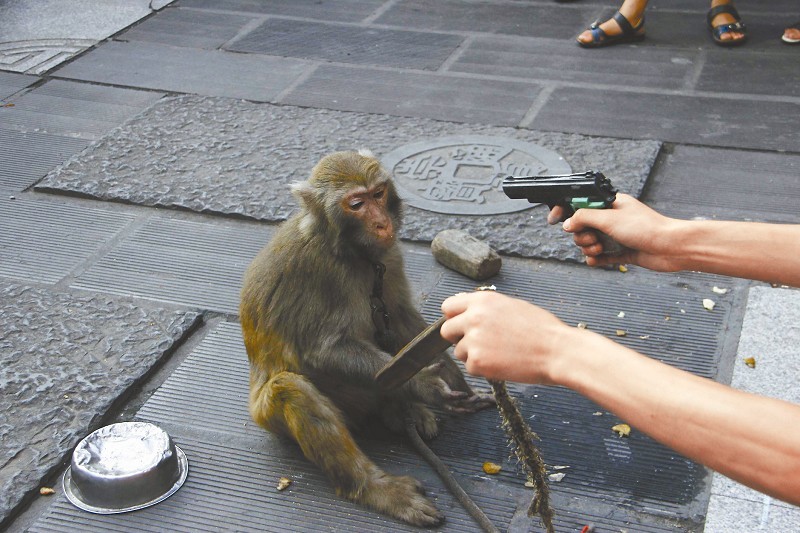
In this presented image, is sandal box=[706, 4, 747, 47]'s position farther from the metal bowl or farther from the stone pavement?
the metal bowl

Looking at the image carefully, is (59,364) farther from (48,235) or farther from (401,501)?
(401,501)

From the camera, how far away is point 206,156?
21.2 ft

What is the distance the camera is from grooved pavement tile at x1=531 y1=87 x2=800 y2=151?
252 inches

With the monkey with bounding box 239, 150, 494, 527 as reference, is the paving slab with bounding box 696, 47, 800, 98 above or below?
below

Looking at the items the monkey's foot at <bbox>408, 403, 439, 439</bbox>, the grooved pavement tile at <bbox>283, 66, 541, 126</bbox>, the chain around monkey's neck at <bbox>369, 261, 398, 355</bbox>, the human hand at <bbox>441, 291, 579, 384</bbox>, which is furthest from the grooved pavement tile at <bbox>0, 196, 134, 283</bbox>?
the human hand at <bbox>441, 291, 579, 384</bbox>

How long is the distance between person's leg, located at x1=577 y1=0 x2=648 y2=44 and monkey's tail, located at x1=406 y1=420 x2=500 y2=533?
5.03m

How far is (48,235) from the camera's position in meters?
5.61

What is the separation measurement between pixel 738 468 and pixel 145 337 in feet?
11.0

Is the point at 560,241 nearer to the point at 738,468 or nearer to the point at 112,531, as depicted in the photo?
the point at 112,531

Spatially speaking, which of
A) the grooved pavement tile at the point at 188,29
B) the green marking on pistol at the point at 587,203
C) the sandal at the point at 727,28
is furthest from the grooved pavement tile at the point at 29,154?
the sandal at the point at 727,28

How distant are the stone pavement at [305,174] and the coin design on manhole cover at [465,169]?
1.0 inches

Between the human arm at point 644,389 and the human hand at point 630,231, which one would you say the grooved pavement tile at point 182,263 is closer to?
the human hand at point 630,231

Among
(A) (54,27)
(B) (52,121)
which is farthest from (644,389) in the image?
(A) (54,27)

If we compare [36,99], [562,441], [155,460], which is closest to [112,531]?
[155,460]
